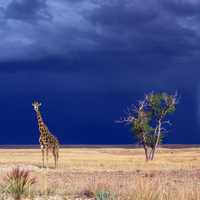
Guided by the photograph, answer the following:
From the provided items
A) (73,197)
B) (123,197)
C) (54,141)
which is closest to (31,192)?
(73,197)

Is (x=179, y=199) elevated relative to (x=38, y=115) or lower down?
lower down

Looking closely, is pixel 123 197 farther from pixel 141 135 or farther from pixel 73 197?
pixel 141 135

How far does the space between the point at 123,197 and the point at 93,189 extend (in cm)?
258

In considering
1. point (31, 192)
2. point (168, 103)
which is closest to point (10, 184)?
point (31, 192)

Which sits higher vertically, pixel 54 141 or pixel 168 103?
pixel 168 103

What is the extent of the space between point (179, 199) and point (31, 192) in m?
4.77

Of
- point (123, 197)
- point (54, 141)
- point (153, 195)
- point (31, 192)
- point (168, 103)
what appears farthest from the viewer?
point (168, 103)

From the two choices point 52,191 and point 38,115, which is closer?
point 52,191

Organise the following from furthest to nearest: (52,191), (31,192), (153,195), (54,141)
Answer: (54,141)
(52,191)
(31,192)
(153,195)

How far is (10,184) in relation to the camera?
714 inches

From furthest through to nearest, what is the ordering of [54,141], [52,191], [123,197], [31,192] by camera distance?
[54,141] → [52,191] → [31,192] → [123,197]

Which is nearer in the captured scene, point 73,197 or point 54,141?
point 73,197

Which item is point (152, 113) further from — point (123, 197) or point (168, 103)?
point (123, 197)

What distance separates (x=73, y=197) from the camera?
19.3 metres
